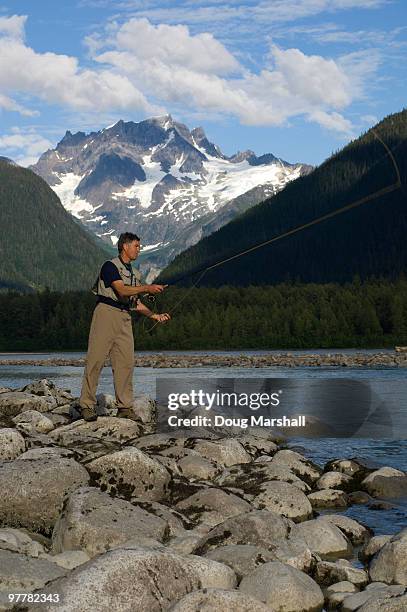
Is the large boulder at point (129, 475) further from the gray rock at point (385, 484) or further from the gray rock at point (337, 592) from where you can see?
the gray rock at point (385, 484)

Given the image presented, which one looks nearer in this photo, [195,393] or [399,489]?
[399,489]

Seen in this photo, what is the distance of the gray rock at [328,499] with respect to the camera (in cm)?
1165

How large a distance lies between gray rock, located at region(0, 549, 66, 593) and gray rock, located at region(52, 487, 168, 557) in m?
0.81

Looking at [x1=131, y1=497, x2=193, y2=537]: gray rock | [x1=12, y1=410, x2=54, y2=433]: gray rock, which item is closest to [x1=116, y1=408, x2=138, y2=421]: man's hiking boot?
[x1=12, y1=410, x2=54, y2=433]: gray rock

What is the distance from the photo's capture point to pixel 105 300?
38.8ft

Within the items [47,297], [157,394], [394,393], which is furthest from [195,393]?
[47,297]

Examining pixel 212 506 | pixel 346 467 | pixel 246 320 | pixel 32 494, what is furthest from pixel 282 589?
pixel 246 320

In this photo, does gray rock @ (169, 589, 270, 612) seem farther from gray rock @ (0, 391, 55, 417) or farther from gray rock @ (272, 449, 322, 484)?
gray rock @ (0, 391, 55, 417)

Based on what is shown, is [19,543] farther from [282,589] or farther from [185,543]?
[282,589]

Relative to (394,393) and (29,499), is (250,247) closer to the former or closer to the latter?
(29,499)

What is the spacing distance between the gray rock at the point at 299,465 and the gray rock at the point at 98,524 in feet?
13.4

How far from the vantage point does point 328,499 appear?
11672 mm

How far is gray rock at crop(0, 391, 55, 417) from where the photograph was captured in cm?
1716

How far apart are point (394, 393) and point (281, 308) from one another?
90809 millimetres
